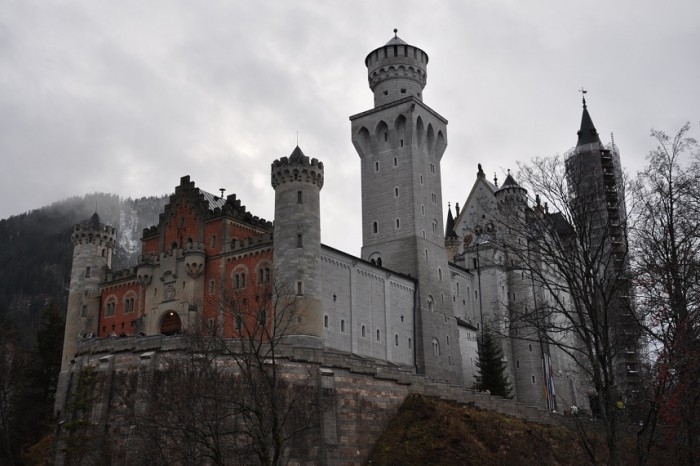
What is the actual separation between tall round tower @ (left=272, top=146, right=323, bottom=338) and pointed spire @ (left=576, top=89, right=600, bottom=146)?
45.5 m

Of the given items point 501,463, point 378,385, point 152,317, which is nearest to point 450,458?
point 501,463

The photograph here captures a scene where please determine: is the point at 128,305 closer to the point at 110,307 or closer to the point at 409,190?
the point at 110,307

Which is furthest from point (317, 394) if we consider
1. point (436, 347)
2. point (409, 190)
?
point (409, 190)

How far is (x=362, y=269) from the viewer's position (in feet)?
191

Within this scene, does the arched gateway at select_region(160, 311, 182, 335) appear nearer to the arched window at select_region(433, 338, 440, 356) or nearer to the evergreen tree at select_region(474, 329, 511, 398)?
the arched window at select_region(433, 338, 440, 356)

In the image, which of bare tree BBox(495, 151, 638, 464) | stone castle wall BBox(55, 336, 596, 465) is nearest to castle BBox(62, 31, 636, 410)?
stone castle wall BBox(55, 336, 596, 465)

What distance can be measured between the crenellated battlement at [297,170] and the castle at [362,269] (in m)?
0.08

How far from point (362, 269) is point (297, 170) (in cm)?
1035

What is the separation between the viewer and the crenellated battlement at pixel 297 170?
2062 inches

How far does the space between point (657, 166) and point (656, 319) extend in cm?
526

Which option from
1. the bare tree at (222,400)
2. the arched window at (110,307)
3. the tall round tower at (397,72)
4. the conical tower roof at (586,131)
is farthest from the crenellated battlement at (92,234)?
the conical tower roof at (586,131)

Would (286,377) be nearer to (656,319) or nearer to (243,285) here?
(243,285)

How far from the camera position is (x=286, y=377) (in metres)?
40.6

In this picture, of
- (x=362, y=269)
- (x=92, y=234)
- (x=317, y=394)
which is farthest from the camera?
(x=92, y=234)
